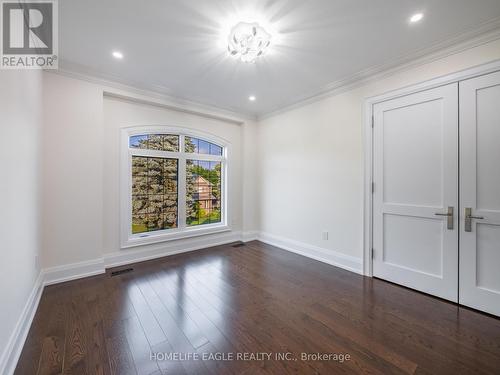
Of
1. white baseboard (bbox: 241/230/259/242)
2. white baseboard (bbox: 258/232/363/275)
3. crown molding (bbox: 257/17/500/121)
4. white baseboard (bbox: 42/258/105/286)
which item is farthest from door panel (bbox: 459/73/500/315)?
white baseboard (bbox: 42/258/105/286)

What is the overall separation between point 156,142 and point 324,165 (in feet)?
9.64

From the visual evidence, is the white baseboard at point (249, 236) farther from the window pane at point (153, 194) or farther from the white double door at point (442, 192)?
the white double door at point (442, 192)

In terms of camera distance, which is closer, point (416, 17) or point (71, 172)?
point (416, 17)

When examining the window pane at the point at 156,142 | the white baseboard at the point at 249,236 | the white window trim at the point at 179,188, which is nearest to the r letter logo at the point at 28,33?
the white window trim at the point at 179,188

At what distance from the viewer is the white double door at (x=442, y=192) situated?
6.92ft

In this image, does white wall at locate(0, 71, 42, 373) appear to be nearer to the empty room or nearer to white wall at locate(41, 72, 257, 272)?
the empty room

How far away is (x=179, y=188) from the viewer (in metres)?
4.02

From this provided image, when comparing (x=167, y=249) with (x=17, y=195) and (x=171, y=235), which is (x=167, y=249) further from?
(x=17, y=195)

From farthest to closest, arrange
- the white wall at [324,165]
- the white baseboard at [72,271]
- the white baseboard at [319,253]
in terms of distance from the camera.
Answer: the white baseboard at [319,253] < the white wall at [324,165] < the white baseboard at [72,271]

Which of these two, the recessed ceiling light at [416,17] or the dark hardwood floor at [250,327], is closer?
the dark hardwood floor at [250,327]

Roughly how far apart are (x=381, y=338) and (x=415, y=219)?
150cm

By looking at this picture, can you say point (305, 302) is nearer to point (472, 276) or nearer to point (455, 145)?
point (472, 276)

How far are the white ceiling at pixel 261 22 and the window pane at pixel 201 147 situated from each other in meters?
1.13

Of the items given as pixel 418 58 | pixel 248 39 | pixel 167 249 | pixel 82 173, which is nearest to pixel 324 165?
pixel 418 58
